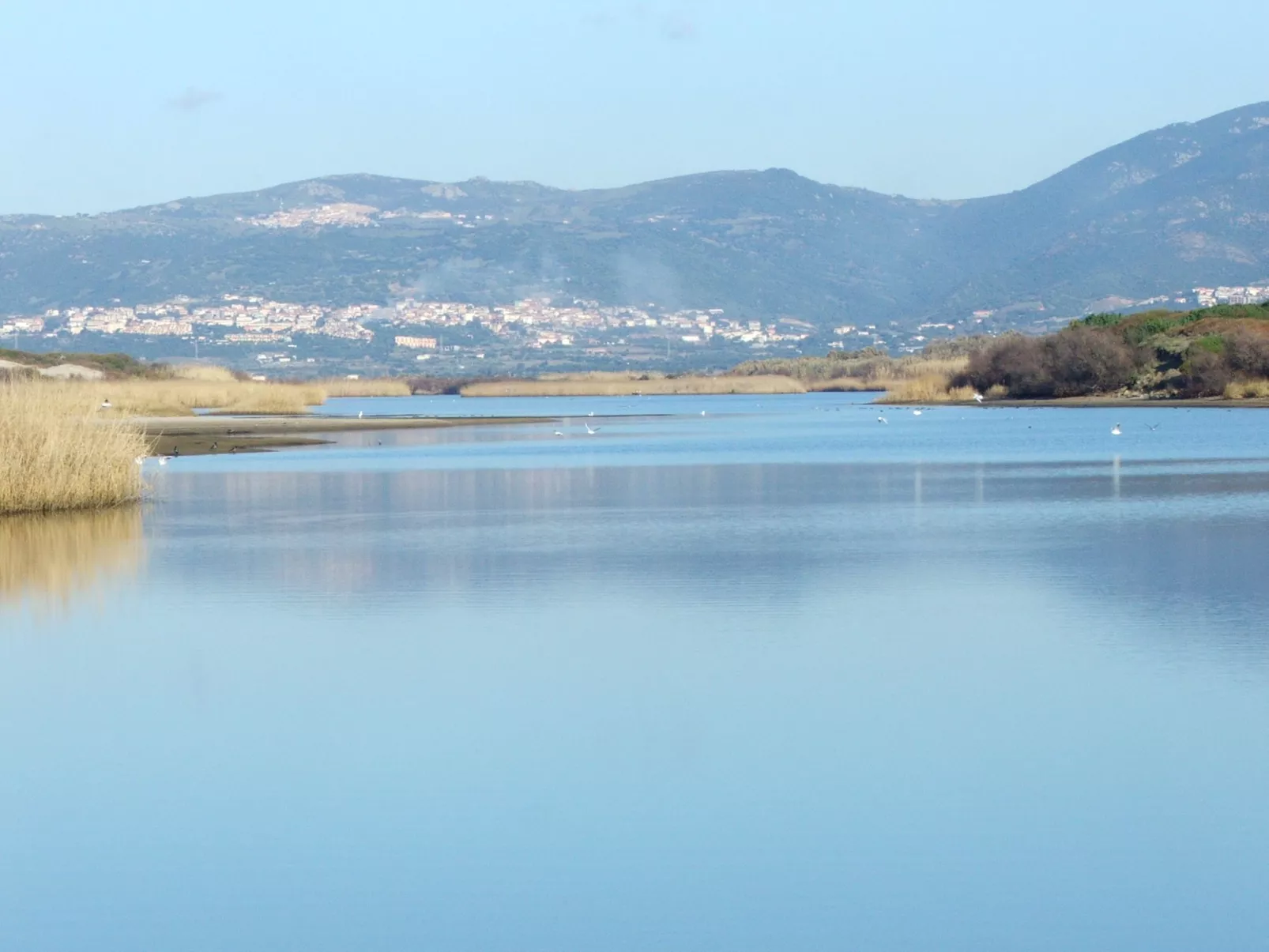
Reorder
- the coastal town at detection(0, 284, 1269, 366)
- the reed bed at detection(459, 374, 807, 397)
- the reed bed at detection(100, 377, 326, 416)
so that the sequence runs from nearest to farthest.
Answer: the reed bed at detection(100, 377, 326, 416) → the reed bed at detection(459, 374, 807, 397) → the coastal town at detection(0, 284, 1269, 366)

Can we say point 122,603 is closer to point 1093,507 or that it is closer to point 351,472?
point 1093,507

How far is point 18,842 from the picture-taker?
7.09 metres

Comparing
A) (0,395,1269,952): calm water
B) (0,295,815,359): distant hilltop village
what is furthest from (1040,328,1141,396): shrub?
(0,295,815,359): distant hilltop village

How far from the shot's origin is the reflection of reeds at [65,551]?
48.3 ft

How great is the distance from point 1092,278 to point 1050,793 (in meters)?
167

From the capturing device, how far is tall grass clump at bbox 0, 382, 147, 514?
2056 centimetres

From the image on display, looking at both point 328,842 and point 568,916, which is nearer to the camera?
point 568,916

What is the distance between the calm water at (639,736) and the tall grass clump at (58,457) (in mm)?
2302

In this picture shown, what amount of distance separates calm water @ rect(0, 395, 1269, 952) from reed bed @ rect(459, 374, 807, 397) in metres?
73.2

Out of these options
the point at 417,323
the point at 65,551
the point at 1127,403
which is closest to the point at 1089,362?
the point at 1127,403

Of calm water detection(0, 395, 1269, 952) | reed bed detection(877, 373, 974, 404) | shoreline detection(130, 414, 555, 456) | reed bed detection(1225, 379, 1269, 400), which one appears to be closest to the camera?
calm water detection(0, 395, 1269, 952)

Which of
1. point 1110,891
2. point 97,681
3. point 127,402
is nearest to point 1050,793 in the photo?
point 1110,891

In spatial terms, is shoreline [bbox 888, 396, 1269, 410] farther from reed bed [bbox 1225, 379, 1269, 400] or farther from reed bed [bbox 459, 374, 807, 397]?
reed bed [bbox 459, 374, 807, 397]

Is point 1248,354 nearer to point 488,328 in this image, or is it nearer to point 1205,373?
point 1205,373
